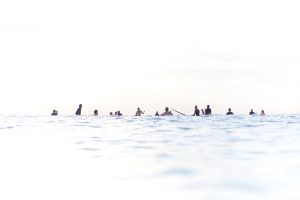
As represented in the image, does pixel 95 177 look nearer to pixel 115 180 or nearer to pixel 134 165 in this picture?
pixel 115 180

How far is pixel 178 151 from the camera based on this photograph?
9.34m

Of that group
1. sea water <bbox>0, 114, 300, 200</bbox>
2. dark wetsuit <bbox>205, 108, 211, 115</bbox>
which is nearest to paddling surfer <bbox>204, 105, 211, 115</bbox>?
dark wetsuit <bbox>205, 108, 211, 115</bbox>

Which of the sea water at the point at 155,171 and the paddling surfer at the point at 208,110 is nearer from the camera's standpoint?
the sea water at the point at 155,171

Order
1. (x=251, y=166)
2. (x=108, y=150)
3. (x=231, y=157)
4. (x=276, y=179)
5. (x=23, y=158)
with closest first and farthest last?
(x=276, y=179) → (x=251, y=166) → (x=231, y=157) → (x=23, y=158) → (x=108, y=150)

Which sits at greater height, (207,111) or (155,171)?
(207,111)

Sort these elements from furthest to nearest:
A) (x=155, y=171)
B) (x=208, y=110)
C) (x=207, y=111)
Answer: (x=208, y=110) → (x=207, y=111) → (x=155, y=171)

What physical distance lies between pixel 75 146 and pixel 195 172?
16.5 feet

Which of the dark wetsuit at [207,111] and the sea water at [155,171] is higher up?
the dark wetsuit at [207,111]

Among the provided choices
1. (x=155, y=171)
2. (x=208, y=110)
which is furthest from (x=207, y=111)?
(x=155, y=171)

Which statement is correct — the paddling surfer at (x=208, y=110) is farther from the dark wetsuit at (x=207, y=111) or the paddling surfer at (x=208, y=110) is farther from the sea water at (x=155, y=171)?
the sea water at (x=155, y=171)

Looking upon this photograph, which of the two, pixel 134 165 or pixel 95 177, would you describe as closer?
pixel 95 177

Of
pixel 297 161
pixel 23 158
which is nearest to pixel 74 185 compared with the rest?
pixel 23 158

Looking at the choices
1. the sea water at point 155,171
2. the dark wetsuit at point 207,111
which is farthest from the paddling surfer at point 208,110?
the sea water at point 155,171

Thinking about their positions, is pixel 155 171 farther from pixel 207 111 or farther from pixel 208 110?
pixel 208 110
